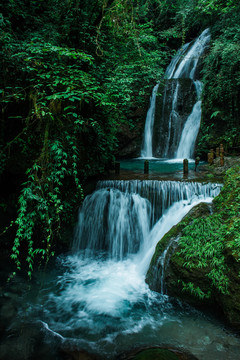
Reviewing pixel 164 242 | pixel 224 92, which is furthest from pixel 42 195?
pixel 224 92

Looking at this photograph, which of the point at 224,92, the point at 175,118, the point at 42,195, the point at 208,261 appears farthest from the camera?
the point at 175,118

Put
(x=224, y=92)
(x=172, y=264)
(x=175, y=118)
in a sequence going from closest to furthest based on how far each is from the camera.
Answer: (x=172, y=264), (x=224, y=92), (x=175, y=118)

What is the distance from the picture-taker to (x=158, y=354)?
319 cm

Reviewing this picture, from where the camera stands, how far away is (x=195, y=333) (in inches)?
146

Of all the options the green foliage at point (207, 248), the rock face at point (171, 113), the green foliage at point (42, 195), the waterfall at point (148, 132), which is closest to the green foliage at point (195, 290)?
the green foliage at point (207, 248)

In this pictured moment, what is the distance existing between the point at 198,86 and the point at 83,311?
1551 centimetres

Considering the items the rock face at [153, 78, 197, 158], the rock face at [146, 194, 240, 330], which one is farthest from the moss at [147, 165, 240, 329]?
the rock face at [153, 78, 197, 158]

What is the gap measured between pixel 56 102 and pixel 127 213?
3.84 m

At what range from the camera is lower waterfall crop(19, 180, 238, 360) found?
3695 mm

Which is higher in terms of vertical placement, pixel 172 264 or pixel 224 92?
pixel 224 92

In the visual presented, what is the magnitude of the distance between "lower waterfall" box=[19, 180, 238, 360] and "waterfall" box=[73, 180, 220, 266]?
3cm

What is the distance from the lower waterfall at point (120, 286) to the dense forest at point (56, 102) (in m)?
0.86

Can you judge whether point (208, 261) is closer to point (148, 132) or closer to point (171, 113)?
point (148, 132)

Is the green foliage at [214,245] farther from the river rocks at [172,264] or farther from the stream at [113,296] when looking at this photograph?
the stream at [113,296]
